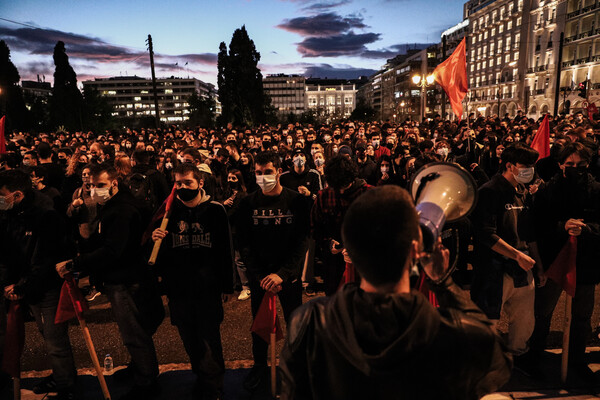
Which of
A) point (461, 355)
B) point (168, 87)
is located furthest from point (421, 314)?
point (168, 87)

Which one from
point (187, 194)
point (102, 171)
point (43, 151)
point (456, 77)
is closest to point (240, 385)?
point (187, 194)

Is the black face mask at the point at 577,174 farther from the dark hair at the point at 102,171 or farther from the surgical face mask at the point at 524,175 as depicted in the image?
the dark hair at the point at 102,171

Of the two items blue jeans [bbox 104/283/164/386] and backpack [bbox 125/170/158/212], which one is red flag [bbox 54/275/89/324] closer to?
blue jeans [bbox 104/283/164/386]

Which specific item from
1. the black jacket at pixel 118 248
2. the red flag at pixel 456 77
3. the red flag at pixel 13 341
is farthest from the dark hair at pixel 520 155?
the red flag at pixel 456 77

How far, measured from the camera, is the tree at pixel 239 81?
172 ft

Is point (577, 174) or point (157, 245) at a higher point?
point (577, 174)

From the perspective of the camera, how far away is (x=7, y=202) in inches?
131

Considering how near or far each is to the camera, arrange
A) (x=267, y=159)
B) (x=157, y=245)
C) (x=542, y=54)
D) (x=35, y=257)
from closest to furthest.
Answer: (x=157, y=245), (x=35, y=257), (x=267, y=159), (x=542, y=54)

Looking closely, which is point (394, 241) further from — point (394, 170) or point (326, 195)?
point (394, 170)

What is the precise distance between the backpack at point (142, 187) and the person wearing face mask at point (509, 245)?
184 inches

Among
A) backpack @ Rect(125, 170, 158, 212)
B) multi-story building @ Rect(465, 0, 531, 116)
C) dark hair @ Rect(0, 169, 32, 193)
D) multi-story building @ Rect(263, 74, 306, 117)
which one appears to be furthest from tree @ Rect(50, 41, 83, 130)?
multi-story building @ Rect(263, 74, 306, 117)

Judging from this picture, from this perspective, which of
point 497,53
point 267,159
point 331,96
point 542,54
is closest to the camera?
point 267,159

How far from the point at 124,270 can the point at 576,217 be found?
13.3ft

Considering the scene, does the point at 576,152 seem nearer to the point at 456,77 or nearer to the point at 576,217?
the point at 576,217
